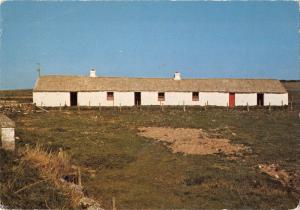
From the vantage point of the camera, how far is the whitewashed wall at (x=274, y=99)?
44.4m

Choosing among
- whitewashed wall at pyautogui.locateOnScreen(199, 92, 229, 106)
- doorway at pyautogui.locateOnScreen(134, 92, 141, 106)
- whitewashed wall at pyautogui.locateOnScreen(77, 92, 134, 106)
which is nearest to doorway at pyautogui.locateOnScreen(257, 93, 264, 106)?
whitewashed wall at pyautogui.locateOnScreen(199, 92, 229, 106)

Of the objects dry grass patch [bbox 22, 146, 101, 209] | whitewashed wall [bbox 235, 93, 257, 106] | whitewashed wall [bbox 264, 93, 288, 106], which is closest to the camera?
dry grass patch [bbox 22, 146, 101, 209]

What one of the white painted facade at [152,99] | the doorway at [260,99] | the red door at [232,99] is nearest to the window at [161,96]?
the white painted facade at [152,99]

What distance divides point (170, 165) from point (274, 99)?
3145 centimetres

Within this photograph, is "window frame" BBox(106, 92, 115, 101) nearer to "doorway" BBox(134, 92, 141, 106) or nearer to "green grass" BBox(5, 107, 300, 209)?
"doorway" BBox(134, 92, 141, 106)

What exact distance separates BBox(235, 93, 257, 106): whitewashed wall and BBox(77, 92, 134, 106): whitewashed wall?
11.6m

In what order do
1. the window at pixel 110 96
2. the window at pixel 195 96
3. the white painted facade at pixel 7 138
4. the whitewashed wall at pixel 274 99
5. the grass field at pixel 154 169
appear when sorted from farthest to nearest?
the whitewashed wall at pixel 274 99 < the window at pixel 195 96 < the window at pixel 110 96 < the white painted facade at pixel 7 138 < the grass field at pixel 154 169

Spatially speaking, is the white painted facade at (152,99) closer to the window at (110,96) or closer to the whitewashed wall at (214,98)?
the whitewashed wall at (214,98)

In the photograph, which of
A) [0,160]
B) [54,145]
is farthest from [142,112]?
[0,160]

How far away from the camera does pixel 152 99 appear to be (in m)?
42.9

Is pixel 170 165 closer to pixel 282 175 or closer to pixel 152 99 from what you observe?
pixel 282 175

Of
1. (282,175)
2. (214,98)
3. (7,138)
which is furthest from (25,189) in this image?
(214,98)

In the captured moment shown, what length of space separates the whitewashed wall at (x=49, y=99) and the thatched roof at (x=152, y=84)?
454 mm

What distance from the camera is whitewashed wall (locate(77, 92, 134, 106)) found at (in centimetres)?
4172
